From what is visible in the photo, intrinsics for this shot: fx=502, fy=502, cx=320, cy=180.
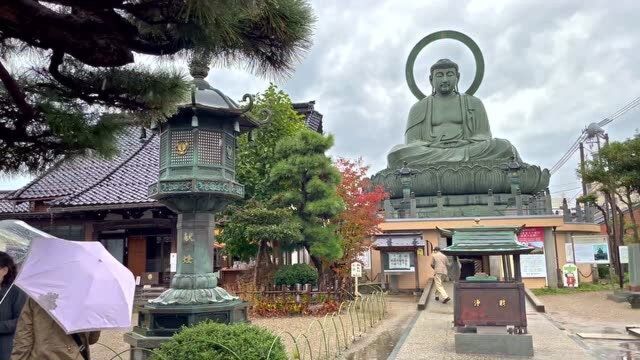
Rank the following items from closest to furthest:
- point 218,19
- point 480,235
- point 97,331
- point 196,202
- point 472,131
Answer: point 218,19
point 97,331
point 196,202
point 480,235
point 472,131

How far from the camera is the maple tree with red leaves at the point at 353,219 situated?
15.5 m

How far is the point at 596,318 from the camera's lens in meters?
12.7

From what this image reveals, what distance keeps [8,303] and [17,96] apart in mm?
1623

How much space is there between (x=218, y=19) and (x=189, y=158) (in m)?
5.07

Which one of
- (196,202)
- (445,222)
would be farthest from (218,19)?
(445,222)

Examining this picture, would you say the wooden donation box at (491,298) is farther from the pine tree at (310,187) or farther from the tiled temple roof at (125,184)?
the tiled temple roof at (125,184)

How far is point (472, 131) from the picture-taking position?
85.8 feet

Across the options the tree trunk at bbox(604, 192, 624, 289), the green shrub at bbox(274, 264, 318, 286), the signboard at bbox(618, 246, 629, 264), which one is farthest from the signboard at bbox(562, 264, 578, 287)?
the green shrub at bbox(274, 264, 318, 286)

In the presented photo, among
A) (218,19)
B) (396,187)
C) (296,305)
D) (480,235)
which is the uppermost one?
(396,187)

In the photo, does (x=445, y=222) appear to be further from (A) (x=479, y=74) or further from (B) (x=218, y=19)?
(B) (x=218, y=19)

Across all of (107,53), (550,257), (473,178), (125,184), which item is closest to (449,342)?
(107,53)

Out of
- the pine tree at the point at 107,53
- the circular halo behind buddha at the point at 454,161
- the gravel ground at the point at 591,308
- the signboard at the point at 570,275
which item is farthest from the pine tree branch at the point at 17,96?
the circular halo behind buddha at the point at 454,161

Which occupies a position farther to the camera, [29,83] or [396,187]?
[396,187]

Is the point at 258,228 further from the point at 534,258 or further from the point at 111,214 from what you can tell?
the point at 534,258
